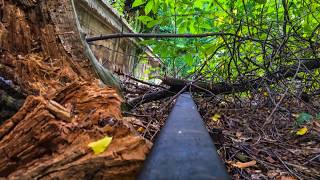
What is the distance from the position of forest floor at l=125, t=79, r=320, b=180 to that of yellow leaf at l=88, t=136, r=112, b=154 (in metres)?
0.62

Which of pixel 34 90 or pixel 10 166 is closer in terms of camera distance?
pixel 10 166

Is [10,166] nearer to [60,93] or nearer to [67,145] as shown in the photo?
[67,145]

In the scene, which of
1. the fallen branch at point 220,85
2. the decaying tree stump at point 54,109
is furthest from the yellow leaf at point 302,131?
the decaying tree stump at point 54,109

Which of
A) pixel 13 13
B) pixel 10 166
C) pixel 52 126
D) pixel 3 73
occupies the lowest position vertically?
pixel 10 166

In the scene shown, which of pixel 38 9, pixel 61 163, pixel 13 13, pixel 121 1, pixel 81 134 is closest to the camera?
pixel 61 163

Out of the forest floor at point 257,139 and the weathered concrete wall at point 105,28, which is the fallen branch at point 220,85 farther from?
the weathered concrete wall at point 105,28

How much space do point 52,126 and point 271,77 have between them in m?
2.23

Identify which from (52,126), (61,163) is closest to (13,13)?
(52,126)

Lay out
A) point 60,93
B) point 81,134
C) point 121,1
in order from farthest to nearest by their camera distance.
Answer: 1. point 121,1
2. point 60,93
3. point 81,134

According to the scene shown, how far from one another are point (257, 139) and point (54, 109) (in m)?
1.47

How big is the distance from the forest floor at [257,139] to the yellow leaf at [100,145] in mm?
625

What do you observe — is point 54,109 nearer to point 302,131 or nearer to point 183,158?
point 183,158

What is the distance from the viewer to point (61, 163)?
3.27 ft

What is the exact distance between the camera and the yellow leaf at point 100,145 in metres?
1.03
